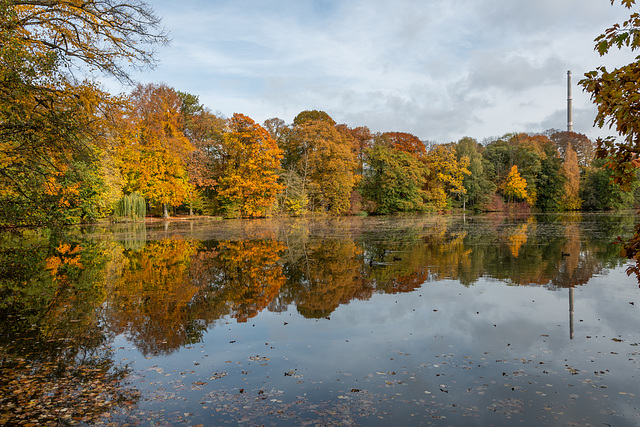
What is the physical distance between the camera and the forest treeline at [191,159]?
27.8ft

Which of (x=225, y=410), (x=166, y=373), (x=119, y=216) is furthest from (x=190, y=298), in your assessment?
(x=119, y=216)

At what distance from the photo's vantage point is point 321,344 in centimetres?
651

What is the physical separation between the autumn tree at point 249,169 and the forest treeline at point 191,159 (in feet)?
0.41

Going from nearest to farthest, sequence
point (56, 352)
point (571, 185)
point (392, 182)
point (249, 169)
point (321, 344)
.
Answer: point (56, 352) → point (321, 344) → point (249, 169) → point (392, 182) → point (571, 185)

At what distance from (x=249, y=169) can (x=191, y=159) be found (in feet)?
18.0

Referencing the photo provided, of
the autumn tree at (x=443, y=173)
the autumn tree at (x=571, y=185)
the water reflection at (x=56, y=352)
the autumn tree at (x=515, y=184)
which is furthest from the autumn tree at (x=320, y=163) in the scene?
the water reflection at (x=56, y=352)

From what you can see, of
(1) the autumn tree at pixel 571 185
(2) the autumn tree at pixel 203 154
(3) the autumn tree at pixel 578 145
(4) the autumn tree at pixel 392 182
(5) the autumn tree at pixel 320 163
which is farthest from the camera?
(3) the autumn tree at pixel 578 145

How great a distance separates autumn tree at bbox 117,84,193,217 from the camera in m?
36.3

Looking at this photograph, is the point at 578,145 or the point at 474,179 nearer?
the point at 474,179

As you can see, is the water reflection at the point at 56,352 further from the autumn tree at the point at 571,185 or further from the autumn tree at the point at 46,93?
the autumn tree at the point at 571,185

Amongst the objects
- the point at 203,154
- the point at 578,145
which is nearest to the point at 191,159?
the point at 203,154

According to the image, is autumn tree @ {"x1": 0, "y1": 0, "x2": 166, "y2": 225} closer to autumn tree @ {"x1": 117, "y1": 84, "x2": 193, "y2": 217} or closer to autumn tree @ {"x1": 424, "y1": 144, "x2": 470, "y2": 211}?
autumn tree @ {"x1": 117, "y1": 84, "x2": 193, "y2": 217}

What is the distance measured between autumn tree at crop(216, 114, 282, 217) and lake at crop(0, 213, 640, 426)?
27.0m

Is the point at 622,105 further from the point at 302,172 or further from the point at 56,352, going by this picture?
the point at 302,172
